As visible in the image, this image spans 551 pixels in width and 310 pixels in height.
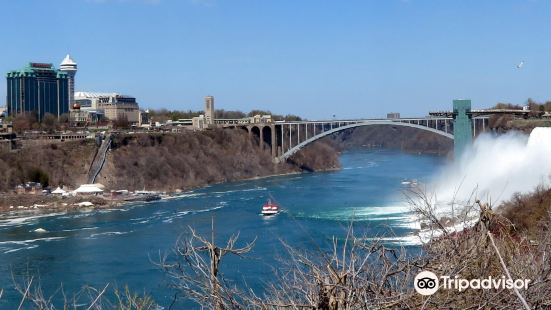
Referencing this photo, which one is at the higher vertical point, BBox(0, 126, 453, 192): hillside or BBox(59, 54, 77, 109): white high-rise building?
BBox(59, 54, 77, 109): white high-rise building

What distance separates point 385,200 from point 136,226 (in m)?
7.08

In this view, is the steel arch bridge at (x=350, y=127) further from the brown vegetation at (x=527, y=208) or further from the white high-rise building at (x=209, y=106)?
the brown vegetation at (x=527, y=208)

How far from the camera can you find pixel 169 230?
56.3 feet

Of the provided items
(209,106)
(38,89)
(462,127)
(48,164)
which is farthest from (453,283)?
(38,89)

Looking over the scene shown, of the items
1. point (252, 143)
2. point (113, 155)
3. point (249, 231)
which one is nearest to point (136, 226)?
point (249, 231)

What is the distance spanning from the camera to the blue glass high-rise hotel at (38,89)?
5638 centimetres

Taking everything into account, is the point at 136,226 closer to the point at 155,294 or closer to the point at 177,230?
the point at 177,230

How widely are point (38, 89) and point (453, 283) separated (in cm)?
5658

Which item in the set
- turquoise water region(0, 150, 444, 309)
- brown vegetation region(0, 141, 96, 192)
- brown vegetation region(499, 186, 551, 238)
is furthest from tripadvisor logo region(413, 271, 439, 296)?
brown vegetation region(0, 141, 96, 192)

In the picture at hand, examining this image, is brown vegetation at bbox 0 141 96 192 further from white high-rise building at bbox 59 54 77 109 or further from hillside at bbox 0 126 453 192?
white high-rise building at bbox 59 54 77 109

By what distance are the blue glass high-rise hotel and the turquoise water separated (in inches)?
1259

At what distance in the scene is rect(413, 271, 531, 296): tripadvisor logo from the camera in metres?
3.11

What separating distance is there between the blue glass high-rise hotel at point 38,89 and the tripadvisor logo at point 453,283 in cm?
5553

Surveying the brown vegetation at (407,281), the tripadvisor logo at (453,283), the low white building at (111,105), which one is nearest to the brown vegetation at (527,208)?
the brown vegetation at (407,281)
